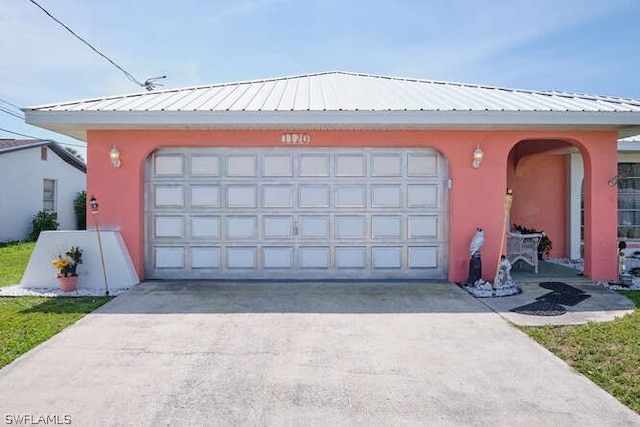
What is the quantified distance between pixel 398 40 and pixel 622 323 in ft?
30.5

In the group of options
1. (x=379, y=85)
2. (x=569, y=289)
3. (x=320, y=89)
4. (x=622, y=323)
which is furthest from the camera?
(x=379, y=85)

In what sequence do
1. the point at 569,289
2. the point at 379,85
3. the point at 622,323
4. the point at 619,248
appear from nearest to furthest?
the point at 622,323, the point at 569,289, the point at 619,248, the point at 379,85

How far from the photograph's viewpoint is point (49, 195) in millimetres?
16719

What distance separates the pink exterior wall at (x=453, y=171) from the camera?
24.4 feet

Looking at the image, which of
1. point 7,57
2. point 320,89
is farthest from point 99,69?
point 320,89

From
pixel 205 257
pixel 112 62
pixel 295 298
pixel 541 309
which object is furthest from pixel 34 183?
pixel 541 309

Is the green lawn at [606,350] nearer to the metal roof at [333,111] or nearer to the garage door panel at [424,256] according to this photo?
the garage door panel at [424,256]

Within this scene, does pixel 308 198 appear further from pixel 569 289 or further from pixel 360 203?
pixel 569 289

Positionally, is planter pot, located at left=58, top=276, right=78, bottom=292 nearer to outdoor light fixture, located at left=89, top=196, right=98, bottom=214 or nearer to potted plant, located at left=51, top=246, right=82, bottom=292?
potted plant, located at left=51, top=246, right=82, bottom=292

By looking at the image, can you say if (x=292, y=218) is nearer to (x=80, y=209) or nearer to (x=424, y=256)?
(x=424, y=256)

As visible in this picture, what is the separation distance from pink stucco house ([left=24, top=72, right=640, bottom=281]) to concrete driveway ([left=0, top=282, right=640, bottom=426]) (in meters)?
1.79

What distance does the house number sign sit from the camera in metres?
7.55

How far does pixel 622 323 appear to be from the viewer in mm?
5094

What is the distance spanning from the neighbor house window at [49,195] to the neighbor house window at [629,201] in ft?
64.3
